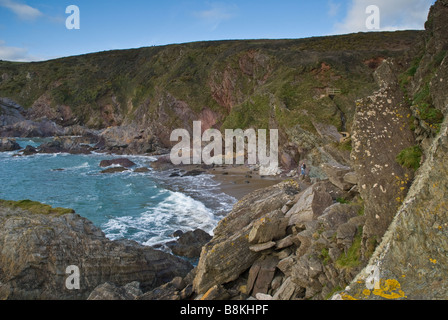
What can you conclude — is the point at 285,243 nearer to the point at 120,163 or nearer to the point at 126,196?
the point at 126,196

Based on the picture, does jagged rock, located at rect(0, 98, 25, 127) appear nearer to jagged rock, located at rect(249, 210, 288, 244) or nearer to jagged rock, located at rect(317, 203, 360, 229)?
jagged rock, located at rect(249, 210, 288, 244)

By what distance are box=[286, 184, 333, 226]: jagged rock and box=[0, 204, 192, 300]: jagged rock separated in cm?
592

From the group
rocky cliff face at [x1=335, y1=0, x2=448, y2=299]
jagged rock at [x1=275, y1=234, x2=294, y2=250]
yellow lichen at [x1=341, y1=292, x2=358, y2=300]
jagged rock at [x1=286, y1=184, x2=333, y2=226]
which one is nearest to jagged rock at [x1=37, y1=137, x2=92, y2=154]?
jagged rock at [x1=286, y1=184, x2=333, y2=226]

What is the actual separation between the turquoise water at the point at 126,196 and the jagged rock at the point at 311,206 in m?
8.83

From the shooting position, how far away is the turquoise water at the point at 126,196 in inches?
764

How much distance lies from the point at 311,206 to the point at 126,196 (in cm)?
2068

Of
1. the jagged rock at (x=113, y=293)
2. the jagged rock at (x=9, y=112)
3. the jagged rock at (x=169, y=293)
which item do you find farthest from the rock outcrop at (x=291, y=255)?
the jagged rock at (x=9, y=112)

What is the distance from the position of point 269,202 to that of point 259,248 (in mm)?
3482

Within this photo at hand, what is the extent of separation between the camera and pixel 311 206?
401 inches

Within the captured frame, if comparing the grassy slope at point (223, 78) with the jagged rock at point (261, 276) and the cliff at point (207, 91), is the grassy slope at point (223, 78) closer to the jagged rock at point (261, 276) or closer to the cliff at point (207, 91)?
the cliff at point (207, 91)

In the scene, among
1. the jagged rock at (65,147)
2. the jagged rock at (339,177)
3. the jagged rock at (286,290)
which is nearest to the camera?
the jagged rock at (286,290)
